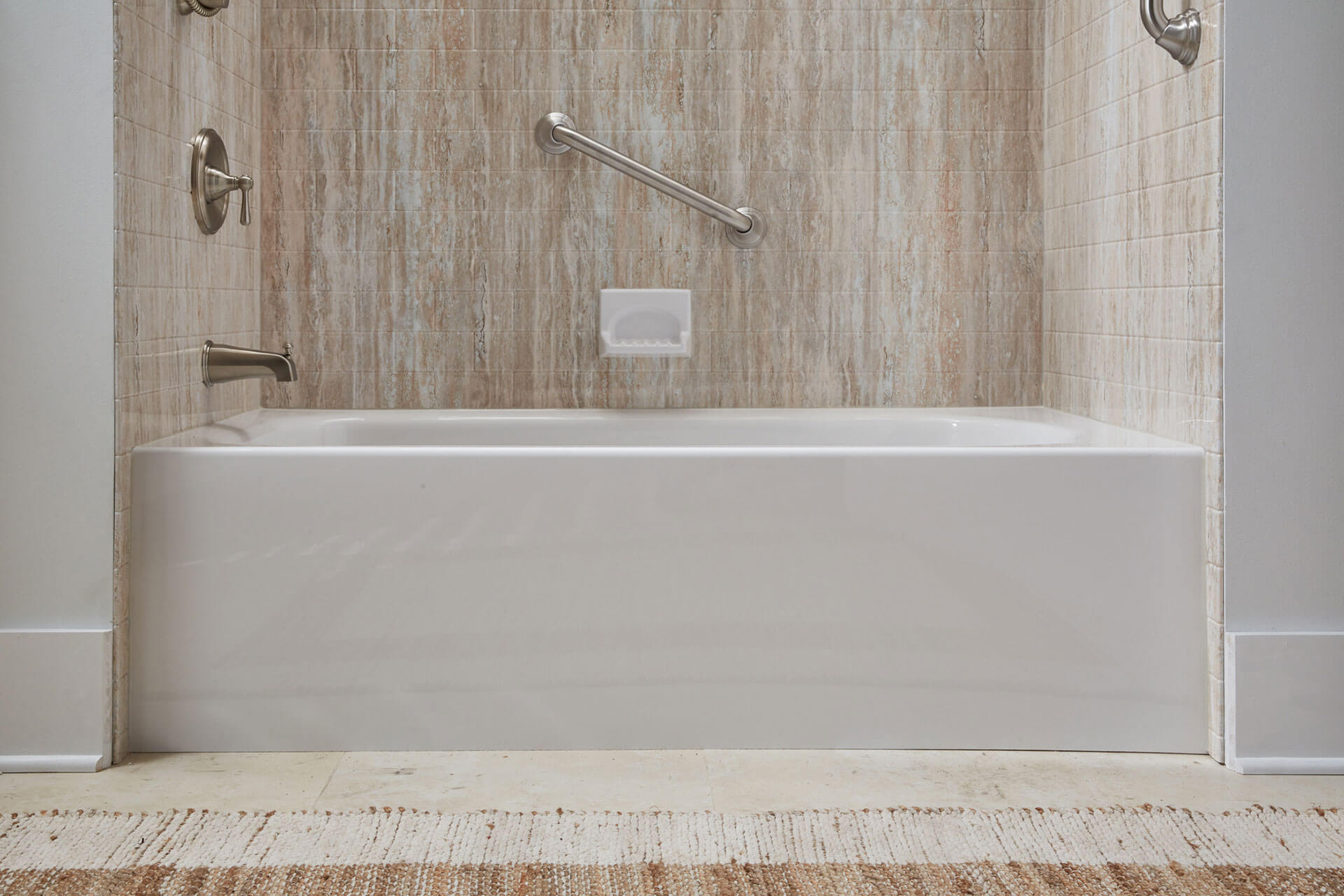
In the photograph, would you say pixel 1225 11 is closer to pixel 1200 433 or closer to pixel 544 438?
pixel 1200 433

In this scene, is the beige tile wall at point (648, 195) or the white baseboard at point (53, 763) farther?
the beige tile wall at point (648, 195)

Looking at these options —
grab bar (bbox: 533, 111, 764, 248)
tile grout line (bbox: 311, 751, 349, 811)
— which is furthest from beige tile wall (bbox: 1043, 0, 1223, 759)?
tile grout line (bbox: 311, 751, 349, 811)

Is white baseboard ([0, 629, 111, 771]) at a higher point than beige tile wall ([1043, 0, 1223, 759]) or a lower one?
→ lower

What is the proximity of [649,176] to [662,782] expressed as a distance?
4.39 ft

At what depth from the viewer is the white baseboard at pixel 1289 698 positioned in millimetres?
1856

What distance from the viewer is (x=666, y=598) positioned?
6.31 ft

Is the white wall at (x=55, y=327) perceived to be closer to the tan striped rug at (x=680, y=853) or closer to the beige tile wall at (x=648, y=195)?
the tan striped rug at (x=680, y=853)

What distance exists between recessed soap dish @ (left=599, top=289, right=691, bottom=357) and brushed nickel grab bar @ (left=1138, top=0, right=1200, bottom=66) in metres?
1.09

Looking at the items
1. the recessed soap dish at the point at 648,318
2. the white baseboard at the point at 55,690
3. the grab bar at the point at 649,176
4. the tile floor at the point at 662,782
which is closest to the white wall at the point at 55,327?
the white baseboard at the point at 55,690

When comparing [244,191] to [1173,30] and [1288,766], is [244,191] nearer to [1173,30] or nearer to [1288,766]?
[1173,30]

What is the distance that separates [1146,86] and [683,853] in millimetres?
1537

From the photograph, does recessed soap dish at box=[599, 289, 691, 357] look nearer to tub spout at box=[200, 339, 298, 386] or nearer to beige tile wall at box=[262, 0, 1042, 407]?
beige tile wall at box=[262, 0, 1042, 407]

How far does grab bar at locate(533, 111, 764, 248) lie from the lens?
2.59 metres

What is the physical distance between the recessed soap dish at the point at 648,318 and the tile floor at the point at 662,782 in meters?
1.04
